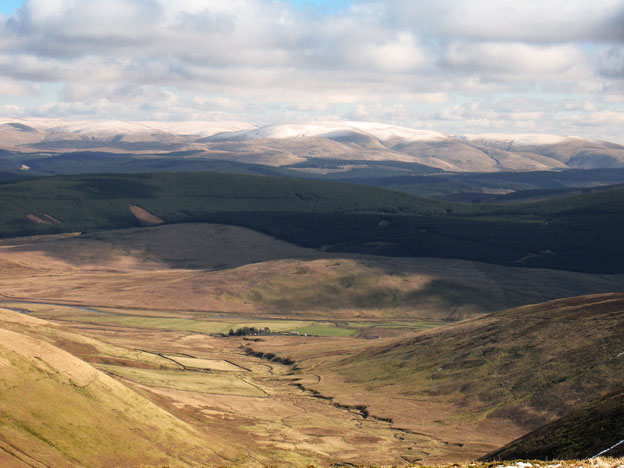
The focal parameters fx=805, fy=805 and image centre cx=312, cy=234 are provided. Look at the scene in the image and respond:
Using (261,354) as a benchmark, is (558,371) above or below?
above

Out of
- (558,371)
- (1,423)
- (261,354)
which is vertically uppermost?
(1,423)

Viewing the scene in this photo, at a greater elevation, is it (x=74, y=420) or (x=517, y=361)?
(x=74, y=420)

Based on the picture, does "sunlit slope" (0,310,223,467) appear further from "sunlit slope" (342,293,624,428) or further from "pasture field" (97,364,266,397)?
"sunlit slope" (342,293,624,428)

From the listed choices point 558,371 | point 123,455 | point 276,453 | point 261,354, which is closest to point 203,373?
point 261,354

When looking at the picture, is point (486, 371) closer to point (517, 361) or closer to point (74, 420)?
point (517, 361)

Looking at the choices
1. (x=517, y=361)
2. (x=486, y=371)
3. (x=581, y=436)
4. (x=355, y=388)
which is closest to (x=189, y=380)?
(x=355, y=388)

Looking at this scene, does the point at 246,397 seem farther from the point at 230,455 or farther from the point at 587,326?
the point at 587,326
